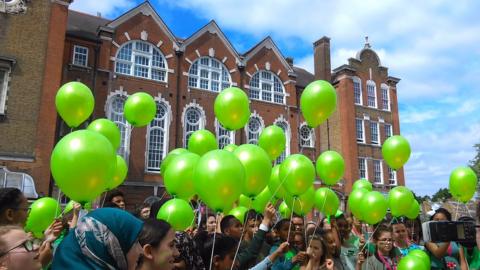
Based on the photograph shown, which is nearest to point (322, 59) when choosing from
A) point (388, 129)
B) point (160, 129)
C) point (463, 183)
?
point (388, 129)

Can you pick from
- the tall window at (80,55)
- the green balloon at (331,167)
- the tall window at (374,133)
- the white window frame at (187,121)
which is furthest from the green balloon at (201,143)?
the tall window at (374,133)

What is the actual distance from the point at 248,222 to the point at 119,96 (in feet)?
51.2

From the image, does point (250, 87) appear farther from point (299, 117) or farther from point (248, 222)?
point (248, 222)

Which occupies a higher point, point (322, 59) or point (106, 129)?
point (322, 59)

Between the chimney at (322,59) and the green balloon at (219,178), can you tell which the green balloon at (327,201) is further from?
the chimney at (322,59)

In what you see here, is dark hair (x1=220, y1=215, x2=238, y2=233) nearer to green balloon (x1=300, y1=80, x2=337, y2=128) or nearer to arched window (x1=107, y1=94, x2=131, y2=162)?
green balloon (x1=300, y1=80, x2=337, y2=128)

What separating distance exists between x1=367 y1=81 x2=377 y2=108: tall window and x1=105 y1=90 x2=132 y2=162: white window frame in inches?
724

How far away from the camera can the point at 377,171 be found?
27.4 metres

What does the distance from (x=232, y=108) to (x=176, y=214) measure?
7.35 feet

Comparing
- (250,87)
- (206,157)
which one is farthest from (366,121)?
(206,157)

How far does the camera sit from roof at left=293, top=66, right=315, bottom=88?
26906 millimetres

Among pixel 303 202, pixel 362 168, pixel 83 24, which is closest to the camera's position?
pixel 303 202

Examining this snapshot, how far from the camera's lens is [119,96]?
Result: 63.3ft

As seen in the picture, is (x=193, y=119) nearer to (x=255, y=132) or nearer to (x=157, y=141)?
(x=157, y=141)
